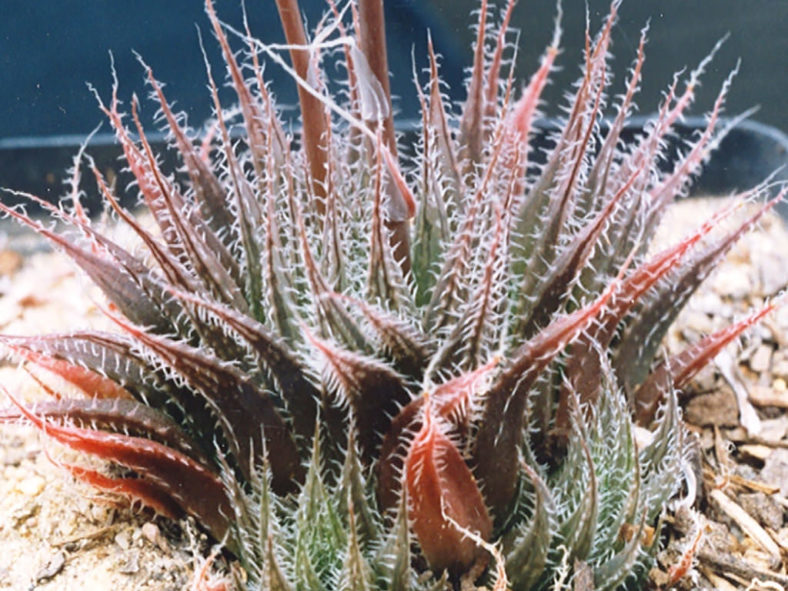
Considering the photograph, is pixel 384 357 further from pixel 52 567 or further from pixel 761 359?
pixel 761 359

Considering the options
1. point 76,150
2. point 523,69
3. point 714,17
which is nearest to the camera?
point 714,17

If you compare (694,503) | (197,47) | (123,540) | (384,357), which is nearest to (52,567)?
(123,540)

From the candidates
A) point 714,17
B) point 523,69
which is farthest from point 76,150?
point 714,17

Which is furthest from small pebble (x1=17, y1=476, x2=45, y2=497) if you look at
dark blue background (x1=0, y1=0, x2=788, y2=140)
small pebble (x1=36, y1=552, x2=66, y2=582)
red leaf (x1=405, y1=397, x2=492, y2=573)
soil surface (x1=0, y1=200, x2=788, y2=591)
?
dark blue background (x1=0, y1=0, x2=788, y2=140)

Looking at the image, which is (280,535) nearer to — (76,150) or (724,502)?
(724,502)

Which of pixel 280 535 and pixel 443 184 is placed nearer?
pixel 280 535

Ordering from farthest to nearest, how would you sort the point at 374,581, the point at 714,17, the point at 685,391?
the point at 714,17, the point at 685,391, the point at 374,581

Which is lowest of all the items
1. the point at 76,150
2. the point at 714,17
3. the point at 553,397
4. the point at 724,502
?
the point at 76,150

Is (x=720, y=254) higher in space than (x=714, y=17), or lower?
lower

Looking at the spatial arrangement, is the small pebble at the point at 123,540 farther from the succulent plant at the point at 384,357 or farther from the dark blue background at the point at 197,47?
the dark blue background at the point at 197,47
